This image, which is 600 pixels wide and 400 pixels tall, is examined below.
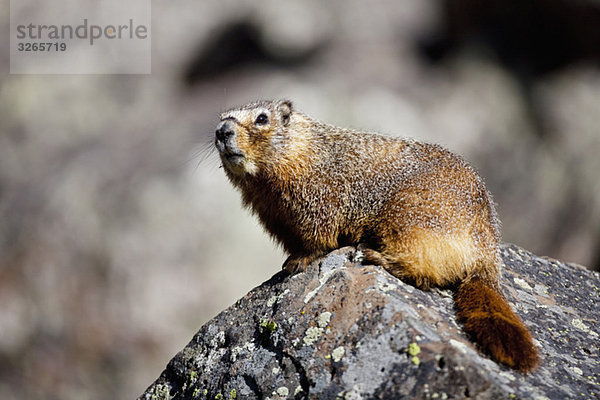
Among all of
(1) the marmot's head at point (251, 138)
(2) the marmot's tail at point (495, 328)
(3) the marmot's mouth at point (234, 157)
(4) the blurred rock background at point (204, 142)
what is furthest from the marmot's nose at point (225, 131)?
(4) the blurred rock background at point (204, 142)

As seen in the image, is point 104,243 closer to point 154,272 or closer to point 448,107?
point 154,272

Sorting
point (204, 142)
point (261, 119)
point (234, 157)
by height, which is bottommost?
point (234, 157)

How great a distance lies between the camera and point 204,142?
38.7 ft

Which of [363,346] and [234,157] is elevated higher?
[234,157]

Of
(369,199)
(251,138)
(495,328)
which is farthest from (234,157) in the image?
(495,328)

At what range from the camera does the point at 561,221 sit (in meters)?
14.6

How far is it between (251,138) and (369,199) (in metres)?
1.33

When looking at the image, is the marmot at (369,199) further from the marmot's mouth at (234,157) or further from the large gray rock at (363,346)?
the large gray rock at (363,346)

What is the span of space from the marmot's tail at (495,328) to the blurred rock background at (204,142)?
7.78 meters

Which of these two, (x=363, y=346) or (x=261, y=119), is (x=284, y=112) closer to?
(x=261, y=119)

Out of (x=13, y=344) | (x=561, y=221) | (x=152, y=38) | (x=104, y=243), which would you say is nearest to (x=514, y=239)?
(x=561, y=221)

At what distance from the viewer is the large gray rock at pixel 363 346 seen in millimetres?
3775

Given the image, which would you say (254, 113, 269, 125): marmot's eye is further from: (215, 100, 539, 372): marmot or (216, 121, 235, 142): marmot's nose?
(216, 121, 235, 142): marmot's nose

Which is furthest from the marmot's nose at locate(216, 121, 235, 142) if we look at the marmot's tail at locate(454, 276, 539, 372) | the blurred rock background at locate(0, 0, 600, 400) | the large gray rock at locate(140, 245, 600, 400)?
the blurred rock background at locate(0, 0, 600, 400)
